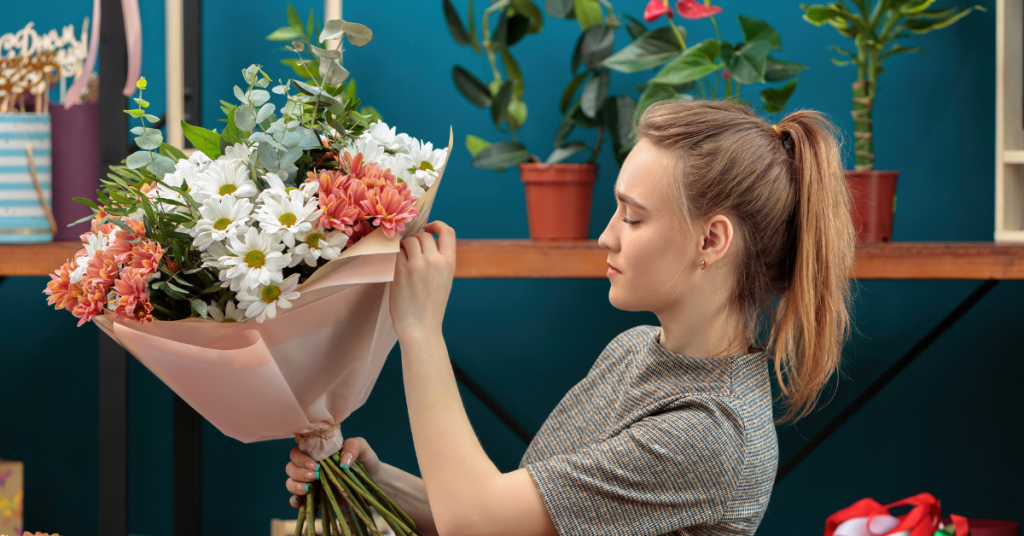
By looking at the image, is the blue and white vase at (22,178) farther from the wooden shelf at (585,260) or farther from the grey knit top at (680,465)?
the grey knit top at (680,465)

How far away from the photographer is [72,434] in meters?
1.94

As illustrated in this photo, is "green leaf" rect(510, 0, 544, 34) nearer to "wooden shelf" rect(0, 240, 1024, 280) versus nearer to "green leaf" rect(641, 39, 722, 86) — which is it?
"green leaf" rect(641, 39, 722, 86)

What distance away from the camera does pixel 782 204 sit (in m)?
0.86

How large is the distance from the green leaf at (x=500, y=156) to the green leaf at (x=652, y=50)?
25 centimetres

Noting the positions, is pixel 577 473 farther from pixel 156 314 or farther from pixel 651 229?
pixel 156 314

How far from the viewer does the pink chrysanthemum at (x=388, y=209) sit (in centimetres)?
67

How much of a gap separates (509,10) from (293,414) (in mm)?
1077

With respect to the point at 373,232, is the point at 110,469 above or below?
below

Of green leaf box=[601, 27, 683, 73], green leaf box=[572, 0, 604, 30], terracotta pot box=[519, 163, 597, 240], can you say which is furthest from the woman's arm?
green leaf box=[572, 0, 604, 30]

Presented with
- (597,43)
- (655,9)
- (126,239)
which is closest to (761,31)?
(655,9)

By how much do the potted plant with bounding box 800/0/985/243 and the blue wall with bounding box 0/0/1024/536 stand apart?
24 cm

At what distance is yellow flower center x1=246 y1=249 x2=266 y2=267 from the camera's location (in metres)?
0.63

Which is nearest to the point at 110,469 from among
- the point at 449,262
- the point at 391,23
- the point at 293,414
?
the point at 293,414

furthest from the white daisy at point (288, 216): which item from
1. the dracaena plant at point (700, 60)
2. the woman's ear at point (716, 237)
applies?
the dracaena plant at point (700, 60)
